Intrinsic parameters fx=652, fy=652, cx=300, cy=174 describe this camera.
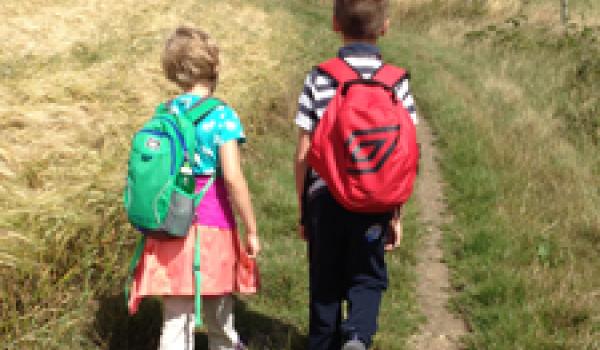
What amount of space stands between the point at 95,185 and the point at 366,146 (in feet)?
A: 6.59

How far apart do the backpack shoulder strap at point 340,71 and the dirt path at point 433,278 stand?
181cm

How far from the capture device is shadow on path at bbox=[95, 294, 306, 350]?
3.33m

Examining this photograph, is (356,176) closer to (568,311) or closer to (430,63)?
(568,311)

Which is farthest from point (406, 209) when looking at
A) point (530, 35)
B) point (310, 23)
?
point (530, 35)

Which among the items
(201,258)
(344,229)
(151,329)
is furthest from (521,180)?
(201,258)

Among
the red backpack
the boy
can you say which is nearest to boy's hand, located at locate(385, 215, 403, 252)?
the boy

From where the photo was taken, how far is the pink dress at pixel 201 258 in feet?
9.45

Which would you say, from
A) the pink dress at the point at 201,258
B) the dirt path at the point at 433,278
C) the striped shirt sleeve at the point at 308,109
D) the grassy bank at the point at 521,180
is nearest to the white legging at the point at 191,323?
the pink dress at the point at 201,258

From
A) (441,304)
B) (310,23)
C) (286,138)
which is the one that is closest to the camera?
(441,304)

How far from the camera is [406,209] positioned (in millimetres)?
5754

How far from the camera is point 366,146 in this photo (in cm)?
258

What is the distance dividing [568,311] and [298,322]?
63.7 inches

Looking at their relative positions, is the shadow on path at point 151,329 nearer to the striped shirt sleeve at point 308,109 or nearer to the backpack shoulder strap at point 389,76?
the striped shirt sleeve at point 308,109

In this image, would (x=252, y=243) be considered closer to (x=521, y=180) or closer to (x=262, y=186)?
(x=262, y=186)
